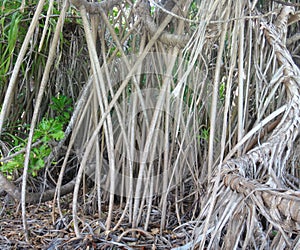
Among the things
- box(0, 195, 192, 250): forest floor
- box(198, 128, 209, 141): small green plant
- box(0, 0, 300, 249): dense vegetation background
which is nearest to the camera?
box(0, 0, 300, 249): dense vegetation background

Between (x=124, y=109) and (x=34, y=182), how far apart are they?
55cm

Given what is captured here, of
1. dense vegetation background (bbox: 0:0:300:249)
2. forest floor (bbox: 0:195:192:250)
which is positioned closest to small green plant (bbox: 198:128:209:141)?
dense vegetation background (bbox: 0:0:300:249)

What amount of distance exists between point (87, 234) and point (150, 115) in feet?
1.80

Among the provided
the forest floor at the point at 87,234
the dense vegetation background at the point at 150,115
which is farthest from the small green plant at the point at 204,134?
the forest floor at the point at 87,234

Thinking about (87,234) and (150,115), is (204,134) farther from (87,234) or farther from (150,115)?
(87,234)

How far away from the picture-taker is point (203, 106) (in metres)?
1.43

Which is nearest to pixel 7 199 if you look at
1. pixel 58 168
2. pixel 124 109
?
pixel 58 168

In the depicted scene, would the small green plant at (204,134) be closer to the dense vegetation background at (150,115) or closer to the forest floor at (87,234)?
the dense vegetation background at (150,115)

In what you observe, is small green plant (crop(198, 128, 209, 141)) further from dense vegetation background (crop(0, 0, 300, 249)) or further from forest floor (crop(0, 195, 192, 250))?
forest floor (crop(0, 195, 192, 250))

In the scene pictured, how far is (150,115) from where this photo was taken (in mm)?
1436

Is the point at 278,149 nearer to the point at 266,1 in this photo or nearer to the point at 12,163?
the point at 266,1

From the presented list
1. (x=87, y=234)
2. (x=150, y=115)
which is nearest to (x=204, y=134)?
(x=150, y=115)

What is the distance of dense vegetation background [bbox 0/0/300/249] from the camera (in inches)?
37.3

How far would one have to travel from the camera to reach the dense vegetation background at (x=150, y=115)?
0.95 meters
